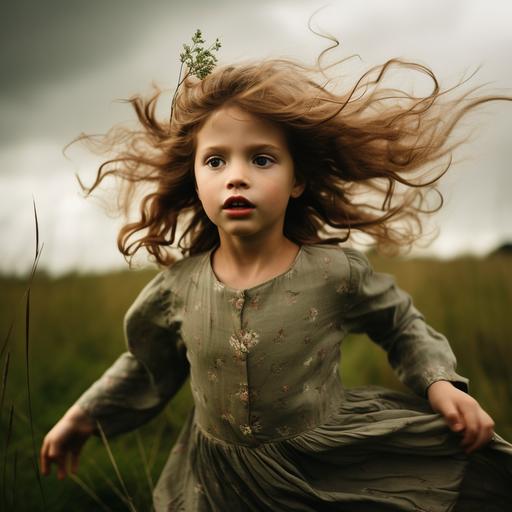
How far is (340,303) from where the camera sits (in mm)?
1967

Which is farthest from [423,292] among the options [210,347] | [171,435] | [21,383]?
[21,383]

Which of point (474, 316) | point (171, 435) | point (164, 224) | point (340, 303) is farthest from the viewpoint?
point (474, 316)

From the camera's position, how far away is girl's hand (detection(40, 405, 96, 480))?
85.8 inches

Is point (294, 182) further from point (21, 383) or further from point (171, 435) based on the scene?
point (21, 383)

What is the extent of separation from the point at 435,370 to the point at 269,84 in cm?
104

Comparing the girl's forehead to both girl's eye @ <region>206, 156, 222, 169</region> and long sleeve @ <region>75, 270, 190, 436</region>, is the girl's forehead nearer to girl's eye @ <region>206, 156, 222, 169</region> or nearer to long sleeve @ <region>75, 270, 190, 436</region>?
girl's eye @ <region>206, 156, 222, 169</region>

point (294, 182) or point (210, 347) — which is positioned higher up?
point (294, 182)

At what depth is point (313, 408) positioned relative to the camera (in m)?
1.90

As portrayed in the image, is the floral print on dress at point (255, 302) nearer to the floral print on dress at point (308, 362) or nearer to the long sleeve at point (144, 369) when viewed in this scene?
the floral print on dress at point (308, 362)

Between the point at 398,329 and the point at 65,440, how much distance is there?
1238 mm

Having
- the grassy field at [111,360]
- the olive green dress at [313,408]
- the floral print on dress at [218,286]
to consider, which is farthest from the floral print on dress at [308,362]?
the grassy field at [111,360]

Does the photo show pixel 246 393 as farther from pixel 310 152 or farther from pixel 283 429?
pixel 310 152

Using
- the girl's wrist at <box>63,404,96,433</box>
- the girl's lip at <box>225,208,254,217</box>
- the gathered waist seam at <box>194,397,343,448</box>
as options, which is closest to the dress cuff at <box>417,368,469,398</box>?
the gathered waist seam at <box>194,397,343,448</box>

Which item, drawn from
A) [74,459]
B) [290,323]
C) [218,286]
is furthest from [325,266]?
[74,459]
